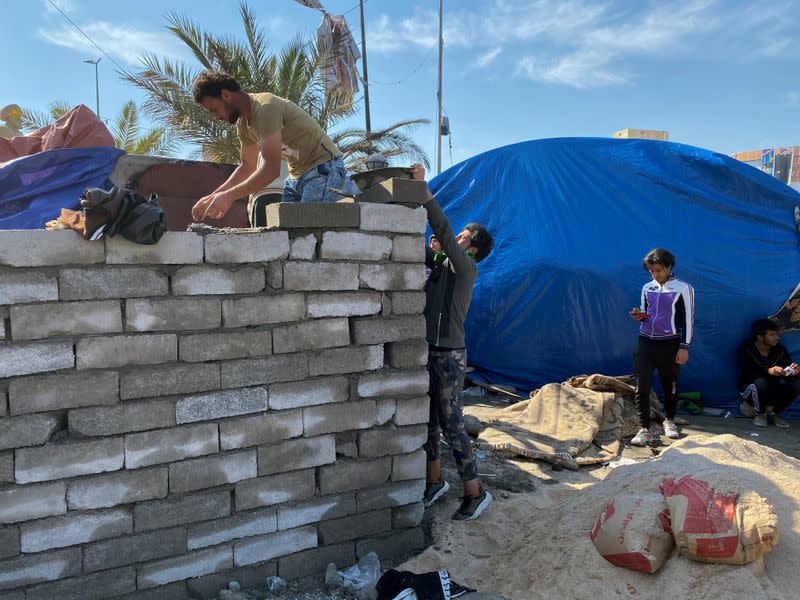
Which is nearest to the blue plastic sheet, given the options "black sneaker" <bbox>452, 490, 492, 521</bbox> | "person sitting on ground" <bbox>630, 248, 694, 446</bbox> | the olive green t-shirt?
the olive green t-shirt

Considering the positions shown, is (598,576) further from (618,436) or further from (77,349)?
(618,436)

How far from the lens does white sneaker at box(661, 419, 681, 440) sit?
18.3 feet

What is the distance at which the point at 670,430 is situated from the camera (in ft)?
18.5

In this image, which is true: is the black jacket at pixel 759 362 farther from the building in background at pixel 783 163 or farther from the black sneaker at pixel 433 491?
the building in background at pixel 783 163

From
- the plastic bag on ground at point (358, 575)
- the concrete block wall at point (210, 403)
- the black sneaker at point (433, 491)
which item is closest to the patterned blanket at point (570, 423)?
the black sneaker at point (433, 491)

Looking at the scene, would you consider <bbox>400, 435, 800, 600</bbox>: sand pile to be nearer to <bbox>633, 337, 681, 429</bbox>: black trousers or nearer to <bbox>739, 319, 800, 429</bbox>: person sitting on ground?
<bbox>633, 337, 681, 429</bbox>: black trousers

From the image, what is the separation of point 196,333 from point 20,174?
4.51 meters

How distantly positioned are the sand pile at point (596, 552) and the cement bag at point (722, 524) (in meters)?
0.07

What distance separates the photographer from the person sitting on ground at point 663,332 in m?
5.54

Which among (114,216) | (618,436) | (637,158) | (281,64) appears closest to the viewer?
(114,216)

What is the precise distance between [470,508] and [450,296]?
131 centimetres

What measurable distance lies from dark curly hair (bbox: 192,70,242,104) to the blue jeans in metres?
0.64

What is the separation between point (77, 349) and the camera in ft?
7.99

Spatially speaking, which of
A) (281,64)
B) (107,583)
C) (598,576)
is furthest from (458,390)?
(281,64)
